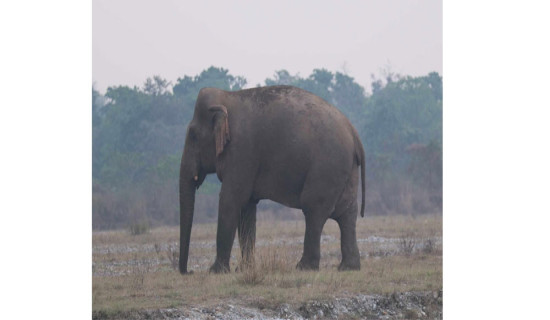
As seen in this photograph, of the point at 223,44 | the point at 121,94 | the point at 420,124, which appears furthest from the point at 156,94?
the point at 223,44

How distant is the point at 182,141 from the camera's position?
31.1 metres

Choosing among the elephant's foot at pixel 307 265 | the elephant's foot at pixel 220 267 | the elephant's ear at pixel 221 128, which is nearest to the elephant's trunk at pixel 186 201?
the elephant's foot at pixel 220 267

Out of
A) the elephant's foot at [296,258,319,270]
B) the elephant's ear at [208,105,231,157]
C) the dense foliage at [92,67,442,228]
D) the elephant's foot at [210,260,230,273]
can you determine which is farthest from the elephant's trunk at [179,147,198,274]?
the dense foliage at [92,67,442,228]

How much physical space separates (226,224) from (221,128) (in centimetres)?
122

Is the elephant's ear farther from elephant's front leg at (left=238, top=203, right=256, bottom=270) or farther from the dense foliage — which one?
the dense foliage

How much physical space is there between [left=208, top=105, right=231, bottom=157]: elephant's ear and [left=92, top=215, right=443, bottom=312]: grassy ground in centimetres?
144

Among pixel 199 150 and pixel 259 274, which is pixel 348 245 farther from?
pixel 199 150

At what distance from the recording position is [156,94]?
96.7 feet

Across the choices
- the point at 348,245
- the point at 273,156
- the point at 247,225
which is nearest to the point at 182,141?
the point at 247,225

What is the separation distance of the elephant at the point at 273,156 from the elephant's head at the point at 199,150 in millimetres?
13

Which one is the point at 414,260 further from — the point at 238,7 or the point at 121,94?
the point at 121,94
